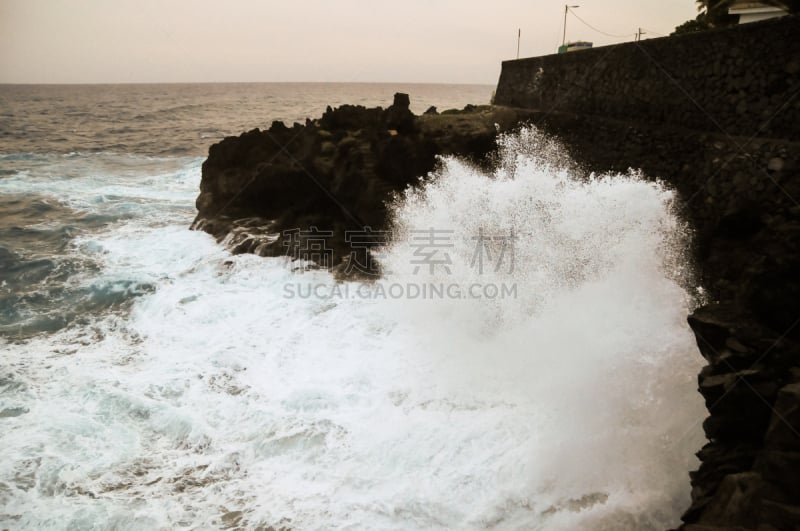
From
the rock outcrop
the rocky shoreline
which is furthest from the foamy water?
the rock outcrop

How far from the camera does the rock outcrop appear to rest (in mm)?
9898

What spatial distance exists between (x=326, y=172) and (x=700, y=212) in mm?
6634

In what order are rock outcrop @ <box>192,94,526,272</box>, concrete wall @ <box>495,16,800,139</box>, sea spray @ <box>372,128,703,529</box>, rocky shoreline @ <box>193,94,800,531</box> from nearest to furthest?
rocky shoreline @ <box>193,94,800,531</box> → sea spray @ <box>372,128,703,529</box> → concrete wall @ <box>495,16,800,139</box> → rock outcrop @ <box>192,94,526,272</box>

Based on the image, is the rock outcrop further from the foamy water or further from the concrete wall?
the concrete wall

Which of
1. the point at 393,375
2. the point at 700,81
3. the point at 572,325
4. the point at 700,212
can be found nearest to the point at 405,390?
the point at 393,375

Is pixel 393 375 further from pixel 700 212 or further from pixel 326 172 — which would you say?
pixel 326 172

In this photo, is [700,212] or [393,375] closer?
[393,375]

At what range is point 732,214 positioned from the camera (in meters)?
6.20

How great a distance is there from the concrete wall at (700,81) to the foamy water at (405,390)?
47.6 inches

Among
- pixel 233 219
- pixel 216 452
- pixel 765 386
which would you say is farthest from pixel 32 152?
pixel 765 386

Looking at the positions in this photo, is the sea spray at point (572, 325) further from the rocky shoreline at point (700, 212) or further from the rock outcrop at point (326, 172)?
the rock outcrop at point (326, 172)

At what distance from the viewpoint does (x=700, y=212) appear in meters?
6.83

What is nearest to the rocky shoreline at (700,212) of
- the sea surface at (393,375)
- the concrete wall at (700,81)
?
the concrete wall at (700,81)

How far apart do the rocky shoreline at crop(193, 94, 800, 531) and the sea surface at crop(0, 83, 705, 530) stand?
44 cm
